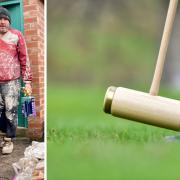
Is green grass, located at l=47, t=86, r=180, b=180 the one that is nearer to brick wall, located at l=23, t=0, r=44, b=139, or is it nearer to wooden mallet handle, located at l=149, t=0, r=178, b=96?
brick wall, located at l=23, t=0, r=44, b=139

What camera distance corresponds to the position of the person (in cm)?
279

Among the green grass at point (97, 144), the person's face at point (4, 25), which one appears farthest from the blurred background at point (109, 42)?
the person's face at point (4, 25)

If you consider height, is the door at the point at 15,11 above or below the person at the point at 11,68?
above

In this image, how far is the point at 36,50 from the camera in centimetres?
283

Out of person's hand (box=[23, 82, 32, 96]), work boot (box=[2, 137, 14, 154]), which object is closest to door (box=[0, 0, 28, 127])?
person's hand (box=[23, 82, 32, 96])

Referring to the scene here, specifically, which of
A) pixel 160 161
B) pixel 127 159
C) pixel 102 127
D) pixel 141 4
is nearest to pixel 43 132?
pixel 102 127

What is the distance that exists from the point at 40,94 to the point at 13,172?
51 centimetres

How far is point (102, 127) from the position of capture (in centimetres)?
294

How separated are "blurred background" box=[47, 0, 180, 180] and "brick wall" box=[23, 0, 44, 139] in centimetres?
7

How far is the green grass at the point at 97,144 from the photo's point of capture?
2869 mm

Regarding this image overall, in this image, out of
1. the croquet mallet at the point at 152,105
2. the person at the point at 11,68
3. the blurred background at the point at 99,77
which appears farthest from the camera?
the blurred background at the point at 99,77

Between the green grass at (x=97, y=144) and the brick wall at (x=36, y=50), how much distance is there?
0.08m

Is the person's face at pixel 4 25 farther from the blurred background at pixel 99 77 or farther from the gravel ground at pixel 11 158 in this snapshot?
the gravel ground at pixel 11 158

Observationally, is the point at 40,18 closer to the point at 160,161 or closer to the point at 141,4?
the point at 141,4
